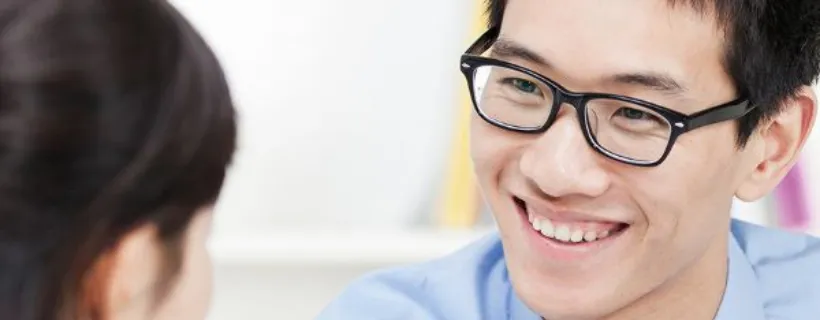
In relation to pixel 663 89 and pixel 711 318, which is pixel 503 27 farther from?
pixel 711 318

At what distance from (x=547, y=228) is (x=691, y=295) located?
0.25 metres

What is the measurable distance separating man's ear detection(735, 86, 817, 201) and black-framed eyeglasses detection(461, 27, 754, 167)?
8 centimetres

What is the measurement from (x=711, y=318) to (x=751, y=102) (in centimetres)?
31

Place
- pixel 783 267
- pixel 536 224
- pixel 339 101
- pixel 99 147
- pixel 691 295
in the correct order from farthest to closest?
pixel 339 101 < pixel 783 267 < pixel 691 295 < pixel 536 224 < pixel 99 147

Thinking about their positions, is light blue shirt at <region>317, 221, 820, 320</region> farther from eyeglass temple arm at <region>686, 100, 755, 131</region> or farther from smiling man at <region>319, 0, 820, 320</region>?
eyeglass temple arm at <region>686, 100, 755, 131</region>

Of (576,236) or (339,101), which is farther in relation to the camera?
(339,101)

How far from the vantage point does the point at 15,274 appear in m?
0.83

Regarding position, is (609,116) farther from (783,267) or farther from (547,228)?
(783,267)

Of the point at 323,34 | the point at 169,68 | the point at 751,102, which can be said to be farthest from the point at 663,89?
the point at 323,34

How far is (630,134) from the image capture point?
3.94ft

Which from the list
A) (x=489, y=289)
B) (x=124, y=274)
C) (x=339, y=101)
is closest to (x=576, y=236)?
(x=489, y=289)

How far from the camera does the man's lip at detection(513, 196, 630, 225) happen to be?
1237 millimetres

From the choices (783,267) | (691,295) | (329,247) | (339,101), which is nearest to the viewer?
(691,295)

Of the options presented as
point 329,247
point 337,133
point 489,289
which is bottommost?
point 329,247
